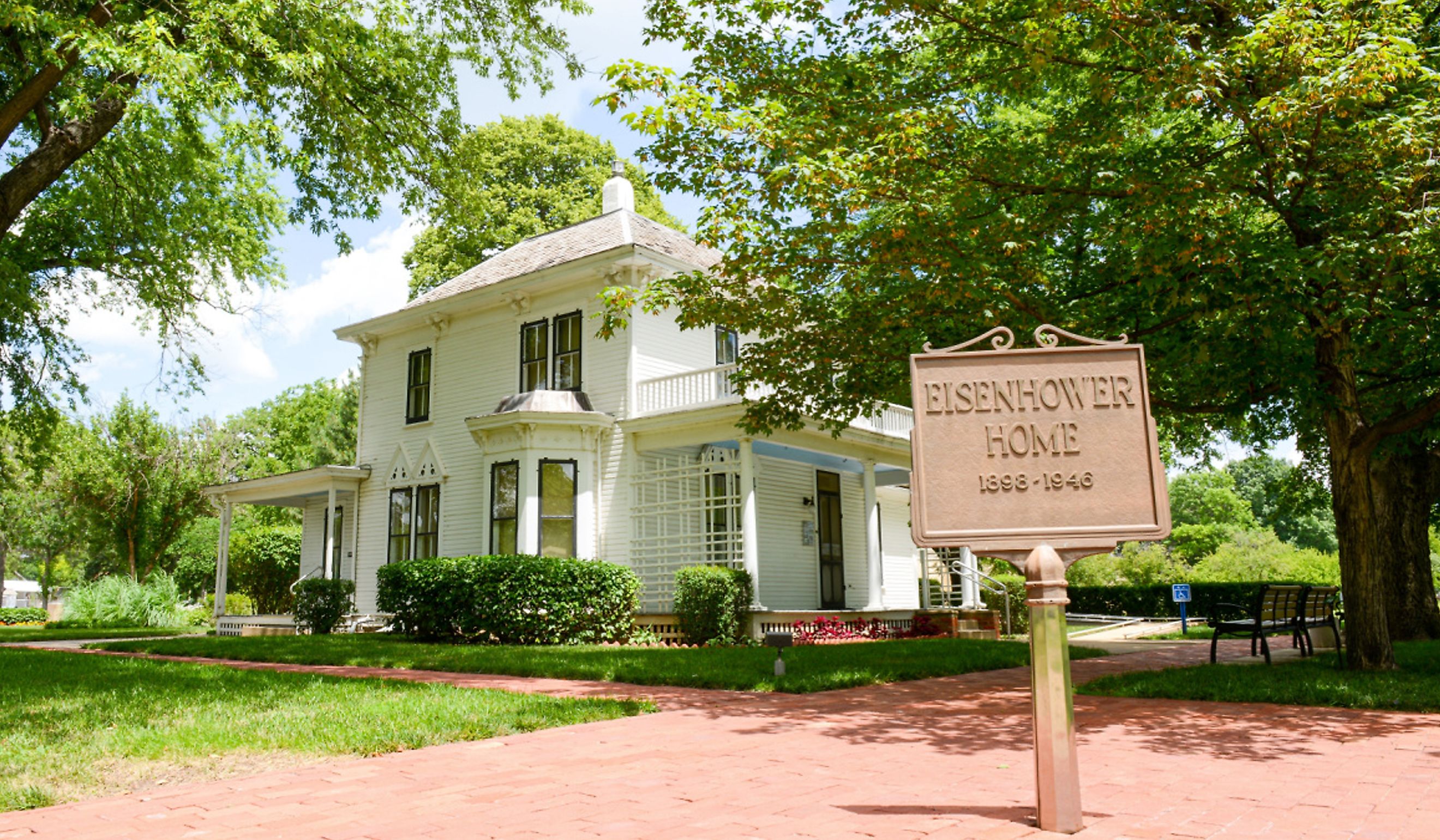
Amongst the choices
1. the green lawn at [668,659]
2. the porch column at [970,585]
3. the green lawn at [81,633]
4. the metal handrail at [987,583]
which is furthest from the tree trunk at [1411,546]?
the green lawn at [81,633]

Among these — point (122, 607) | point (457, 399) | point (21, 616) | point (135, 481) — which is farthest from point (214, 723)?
point (21, 616)

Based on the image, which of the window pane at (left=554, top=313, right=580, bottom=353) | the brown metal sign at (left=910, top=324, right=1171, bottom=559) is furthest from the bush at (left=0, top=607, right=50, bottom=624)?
the brown metal sign at (left=910, top=324, right=1171, bottom=559)

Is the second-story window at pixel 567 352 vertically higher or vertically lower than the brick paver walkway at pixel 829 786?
higher

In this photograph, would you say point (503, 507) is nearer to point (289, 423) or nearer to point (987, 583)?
point (987, 583)

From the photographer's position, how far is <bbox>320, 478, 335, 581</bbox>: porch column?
22688mm

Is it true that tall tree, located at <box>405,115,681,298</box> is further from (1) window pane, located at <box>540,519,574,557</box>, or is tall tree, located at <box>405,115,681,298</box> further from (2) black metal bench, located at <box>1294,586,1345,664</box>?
(2) black metal bench, located at <box>1294,586,1345,664</box>

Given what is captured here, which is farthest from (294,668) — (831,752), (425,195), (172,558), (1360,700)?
(172,558)

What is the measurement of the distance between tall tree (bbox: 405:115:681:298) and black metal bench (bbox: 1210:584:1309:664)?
24922 millimetres

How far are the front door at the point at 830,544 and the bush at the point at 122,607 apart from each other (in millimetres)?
18364

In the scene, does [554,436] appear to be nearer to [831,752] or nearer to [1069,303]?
[1069,303]

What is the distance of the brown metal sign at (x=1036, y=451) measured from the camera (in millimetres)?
4504

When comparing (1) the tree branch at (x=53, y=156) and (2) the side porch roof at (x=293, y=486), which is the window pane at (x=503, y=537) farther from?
(1) the tree branch at (x=53, y=156)

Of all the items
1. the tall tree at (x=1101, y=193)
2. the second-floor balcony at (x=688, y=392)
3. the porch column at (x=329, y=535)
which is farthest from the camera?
the porch column at (x=329, y=535)

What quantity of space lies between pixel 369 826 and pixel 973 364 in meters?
3.49
